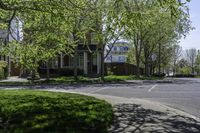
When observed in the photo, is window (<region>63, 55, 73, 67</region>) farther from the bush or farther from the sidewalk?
the bush

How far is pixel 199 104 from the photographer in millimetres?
19094

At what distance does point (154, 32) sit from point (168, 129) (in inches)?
1808

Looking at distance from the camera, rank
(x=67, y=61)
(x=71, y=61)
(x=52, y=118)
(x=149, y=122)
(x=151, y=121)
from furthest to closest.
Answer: (x=67, y=61), (x=71, y=61), (x=151, y=121), (x=149, y=122), (x=52, y=118)

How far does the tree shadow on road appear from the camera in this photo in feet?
36.2

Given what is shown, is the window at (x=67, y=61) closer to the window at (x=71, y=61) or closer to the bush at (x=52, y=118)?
the window at (x=71, y=61)

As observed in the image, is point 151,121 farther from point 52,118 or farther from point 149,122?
point 52,118

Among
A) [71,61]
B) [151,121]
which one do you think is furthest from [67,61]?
[151,121]

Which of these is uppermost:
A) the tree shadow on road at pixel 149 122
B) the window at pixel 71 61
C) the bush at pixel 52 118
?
the window at pixel 71 61

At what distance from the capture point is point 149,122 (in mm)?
12406

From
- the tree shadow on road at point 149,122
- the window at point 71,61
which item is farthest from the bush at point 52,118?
the window at point 71,61

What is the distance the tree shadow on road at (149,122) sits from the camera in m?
11.0

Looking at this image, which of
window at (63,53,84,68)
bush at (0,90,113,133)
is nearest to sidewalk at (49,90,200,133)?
bush at (0,90,113,133)

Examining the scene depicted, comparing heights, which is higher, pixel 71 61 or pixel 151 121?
pixel 71 61

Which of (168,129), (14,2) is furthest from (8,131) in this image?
(14,2)
